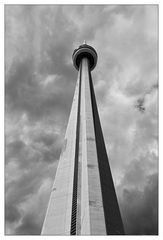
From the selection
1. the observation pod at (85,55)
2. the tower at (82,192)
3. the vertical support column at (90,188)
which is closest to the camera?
the vertical support column at (90,188)

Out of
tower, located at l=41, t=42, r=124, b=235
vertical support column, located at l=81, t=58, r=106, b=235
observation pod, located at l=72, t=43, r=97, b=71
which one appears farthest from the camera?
observation pod, located at l=72, t=43, r=97, b=71

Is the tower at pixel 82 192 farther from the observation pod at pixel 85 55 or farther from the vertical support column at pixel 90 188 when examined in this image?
the observation pod at pixel 85 55

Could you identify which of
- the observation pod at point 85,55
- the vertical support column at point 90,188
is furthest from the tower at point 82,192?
the observation pod at point 85,55

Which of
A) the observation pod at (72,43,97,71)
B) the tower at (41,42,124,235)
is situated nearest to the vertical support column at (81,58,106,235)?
the tower at (41,42,124,235)

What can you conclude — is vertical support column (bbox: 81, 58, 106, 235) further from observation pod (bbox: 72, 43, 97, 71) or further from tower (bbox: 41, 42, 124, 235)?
observation pod (bbox: 72, 43, 97, 71)

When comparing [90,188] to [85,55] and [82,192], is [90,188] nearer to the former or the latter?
[82,192]

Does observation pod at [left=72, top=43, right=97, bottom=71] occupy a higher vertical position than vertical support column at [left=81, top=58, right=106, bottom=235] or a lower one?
higher

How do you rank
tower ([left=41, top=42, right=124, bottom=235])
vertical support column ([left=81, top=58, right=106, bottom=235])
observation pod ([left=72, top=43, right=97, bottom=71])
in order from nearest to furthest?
1. vertical support column ([left=81, top=58, right=106, bottom=235])
2. tower ([left=41, top=42, right=124, bottom=235])
3. observation pod ([left=72, top=43, right=97, bottom=71])

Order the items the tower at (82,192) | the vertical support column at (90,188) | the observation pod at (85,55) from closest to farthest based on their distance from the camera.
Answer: the vertical support column at (90,188), the tower at (82,192), the observation pod at (85,55)

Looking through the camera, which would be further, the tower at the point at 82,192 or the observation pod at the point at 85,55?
the observation pod at the point at 85,55

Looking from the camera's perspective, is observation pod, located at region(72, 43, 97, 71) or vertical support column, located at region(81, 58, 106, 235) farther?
observation pod, located at region(72, 43, 97, 71)
